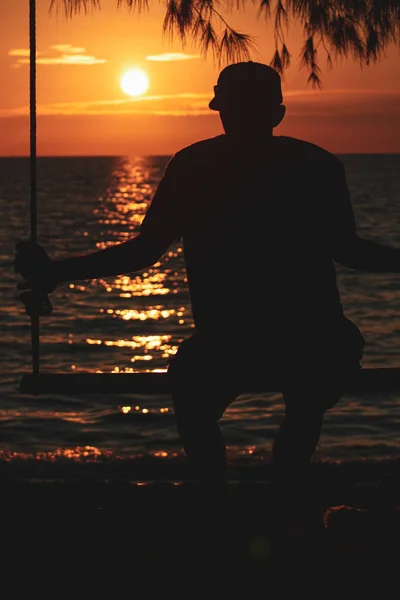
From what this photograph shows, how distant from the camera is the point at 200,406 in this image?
11.0 feet

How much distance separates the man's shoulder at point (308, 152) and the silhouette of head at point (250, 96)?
9cm

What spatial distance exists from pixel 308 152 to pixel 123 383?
46.7 inches

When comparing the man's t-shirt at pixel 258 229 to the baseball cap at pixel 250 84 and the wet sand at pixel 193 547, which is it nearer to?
the baseball cap at pixel 250 84

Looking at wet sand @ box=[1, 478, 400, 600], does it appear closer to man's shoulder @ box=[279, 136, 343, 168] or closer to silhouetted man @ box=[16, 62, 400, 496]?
silhouetted man @ box=[16, 62, 400, 496]

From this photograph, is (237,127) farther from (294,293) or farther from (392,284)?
(392,284)

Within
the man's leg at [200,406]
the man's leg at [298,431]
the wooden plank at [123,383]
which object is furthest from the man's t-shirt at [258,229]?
the wooden plank at [123,383]

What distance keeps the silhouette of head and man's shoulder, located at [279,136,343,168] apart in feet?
0.28

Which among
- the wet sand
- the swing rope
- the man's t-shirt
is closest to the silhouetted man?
the man's t-shirt

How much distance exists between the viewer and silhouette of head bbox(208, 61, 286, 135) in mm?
3285

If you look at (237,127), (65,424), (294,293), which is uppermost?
(237,127)

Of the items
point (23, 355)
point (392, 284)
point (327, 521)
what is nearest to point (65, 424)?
point (23, 355)

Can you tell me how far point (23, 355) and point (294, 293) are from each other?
14383mm

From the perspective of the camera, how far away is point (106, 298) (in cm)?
2662

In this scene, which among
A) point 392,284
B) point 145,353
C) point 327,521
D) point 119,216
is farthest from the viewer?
point 119,216
